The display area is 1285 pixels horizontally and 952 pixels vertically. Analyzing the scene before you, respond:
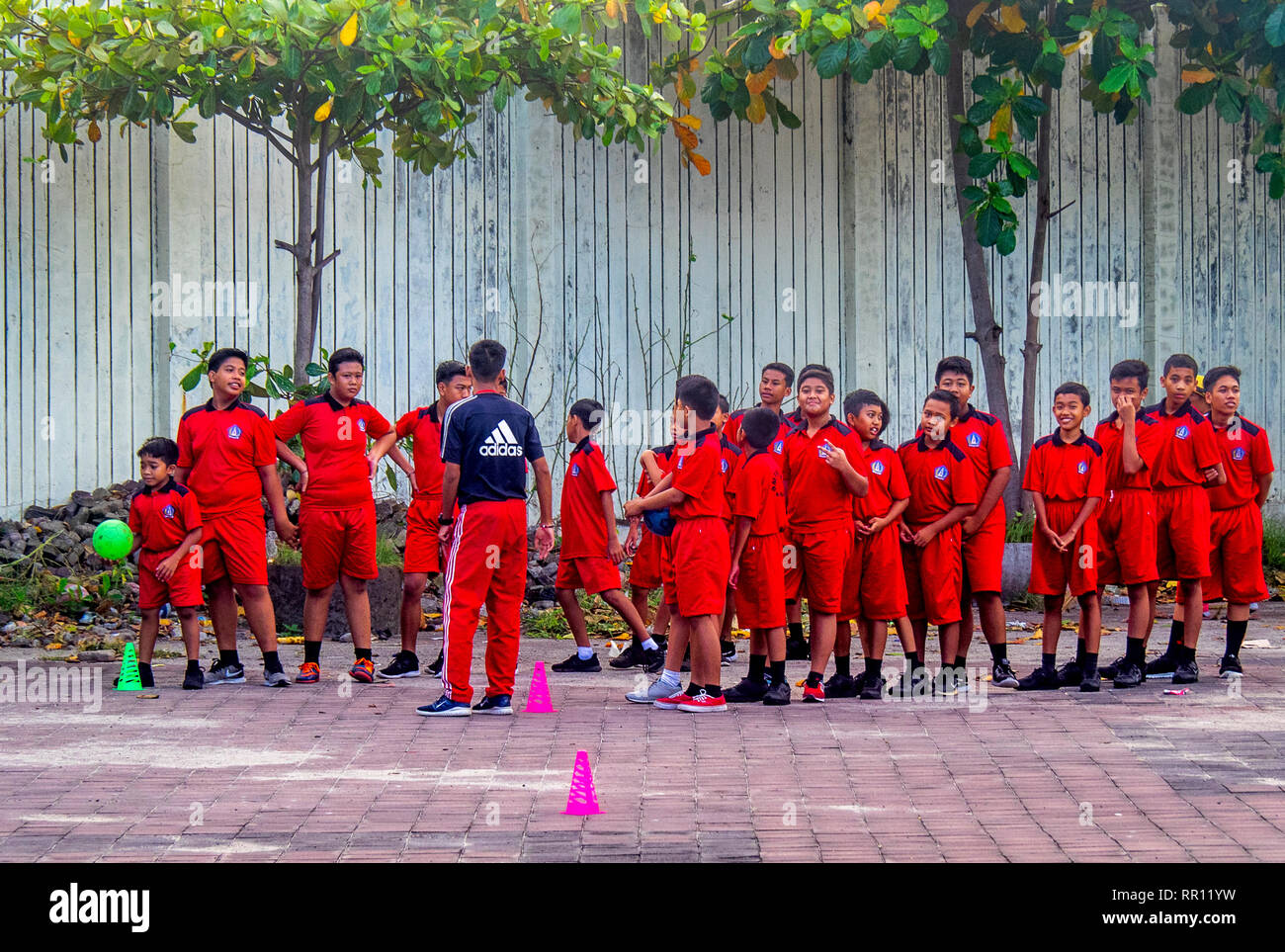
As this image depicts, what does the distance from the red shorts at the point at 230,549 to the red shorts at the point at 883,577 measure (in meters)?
3.57

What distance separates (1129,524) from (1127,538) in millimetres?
85

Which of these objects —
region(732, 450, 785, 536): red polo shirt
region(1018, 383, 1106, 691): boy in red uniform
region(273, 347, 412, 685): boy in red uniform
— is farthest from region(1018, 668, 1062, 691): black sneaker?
region(273, 347, 412, 685): boy in red uniform

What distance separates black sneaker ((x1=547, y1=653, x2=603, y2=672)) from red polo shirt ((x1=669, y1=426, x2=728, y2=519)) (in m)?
2.00

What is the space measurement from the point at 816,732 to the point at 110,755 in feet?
11.2

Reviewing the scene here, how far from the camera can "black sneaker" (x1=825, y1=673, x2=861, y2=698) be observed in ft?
27.4

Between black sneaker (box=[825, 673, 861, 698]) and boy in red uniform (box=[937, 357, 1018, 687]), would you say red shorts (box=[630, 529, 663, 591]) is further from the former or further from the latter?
boy in red uniform (box=[937, 357, 1018, 687])

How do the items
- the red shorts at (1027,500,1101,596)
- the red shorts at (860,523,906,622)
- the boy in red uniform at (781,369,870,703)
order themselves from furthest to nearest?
1. the red shorts at (1027,500,1101,596)
2. the red shorts at (860,523,906,622)
3. the boy in red uniform at (781,369,870,703)

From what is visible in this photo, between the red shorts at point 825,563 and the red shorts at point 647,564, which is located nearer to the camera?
the red shorts at point 825,563

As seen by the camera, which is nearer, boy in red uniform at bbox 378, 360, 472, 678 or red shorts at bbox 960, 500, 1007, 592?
red shorts at bbox 960, 500, 1007, 592

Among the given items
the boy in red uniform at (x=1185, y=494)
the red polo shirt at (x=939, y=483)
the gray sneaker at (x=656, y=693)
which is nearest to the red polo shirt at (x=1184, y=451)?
the boy in red uniform at (x=1185, y=494)

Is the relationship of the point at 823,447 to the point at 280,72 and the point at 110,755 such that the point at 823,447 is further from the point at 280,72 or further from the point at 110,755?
the point at 280,72

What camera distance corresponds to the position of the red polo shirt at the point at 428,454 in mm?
9164

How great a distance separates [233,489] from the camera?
8336 mm

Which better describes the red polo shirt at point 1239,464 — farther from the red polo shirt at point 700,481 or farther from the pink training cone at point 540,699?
the pink training cone at point 540,699
